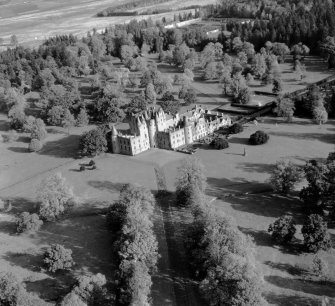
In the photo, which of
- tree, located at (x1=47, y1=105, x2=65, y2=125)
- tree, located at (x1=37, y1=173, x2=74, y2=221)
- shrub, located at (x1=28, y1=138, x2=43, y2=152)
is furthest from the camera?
tree, located at (x1=47, y1=105, x2=65, y2=125)

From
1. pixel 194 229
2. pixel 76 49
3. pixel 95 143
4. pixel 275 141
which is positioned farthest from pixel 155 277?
pixel 76 49

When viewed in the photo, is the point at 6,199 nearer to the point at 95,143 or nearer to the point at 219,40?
the point at 95,143

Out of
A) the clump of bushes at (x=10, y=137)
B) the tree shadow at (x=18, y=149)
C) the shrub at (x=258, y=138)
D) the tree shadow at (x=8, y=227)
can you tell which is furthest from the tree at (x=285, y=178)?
the clump of bushes at (x=10, y=137)

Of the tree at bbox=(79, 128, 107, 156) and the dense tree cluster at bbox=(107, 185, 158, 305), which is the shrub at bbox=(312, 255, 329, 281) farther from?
the tree at bbox=(79, 128, 107, 156)

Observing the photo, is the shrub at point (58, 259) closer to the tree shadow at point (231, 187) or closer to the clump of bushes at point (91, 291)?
the clump of bushes at point (91, 291)

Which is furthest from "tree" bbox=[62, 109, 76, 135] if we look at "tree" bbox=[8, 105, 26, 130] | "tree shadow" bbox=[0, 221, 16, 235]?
"tree shadow" bbox=[0, 221, 16, 235]

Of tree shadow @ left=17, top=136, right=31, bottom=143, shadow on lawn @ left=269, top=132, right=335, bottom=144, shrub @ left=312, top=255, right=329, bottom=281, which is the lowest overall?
shrub @ left=312, top=255, right=329, bottom=281
